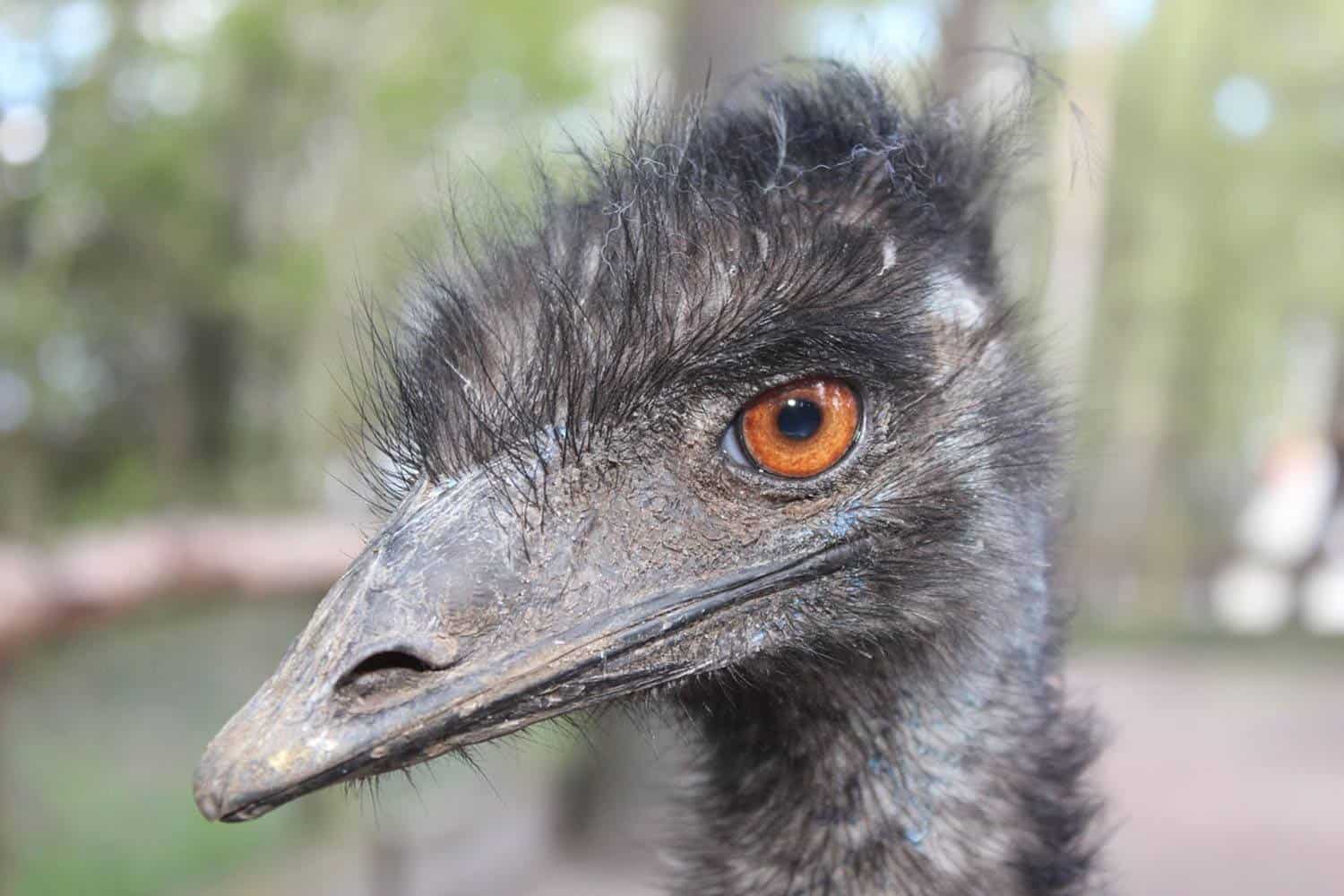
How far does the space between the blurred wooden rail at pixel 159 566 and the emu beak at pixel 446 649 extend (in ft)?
1.71

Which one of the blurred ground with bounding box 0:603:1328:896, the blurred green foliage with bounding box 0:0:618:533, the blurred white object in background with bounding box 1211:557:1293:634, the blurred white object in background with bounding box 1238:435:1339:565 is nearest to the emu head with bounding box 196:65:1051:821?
the blurred ground with bounding box 0:603:1328:896

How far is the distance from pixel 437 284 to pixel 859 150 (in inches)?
23.3

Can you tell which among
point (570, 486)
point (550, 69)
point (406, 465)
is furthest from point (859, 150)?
point (550, 69)

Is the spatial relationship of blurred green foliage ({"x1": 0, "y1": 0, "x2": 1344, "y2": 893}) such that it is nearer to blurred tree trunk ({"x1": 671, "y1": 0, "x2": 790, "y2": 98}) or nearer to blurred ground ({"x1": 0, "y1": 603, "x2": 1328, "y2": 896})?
blurred ground ({"x1": 0, "y1": 603, "x2": 1328, "y2": 896})

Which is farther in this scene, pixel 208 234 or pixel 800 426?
pixel 208 234

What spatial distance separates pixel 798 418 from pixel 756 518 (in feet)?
0.42

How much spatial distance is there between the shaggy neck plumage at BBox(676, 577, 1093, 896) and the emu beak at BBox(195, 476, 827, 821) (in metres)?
0.21

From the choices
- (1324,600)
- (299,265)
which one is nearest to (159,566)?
(299,265)

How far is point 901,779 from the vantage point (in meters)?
1.67

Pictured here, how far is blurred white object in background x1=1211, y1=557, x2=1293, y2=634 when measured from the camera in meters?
11.1

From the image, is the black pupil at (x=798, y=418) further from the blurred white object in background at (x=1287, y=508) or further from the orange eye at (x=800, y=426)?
the blurred white object in background at (x=1287, y=508)

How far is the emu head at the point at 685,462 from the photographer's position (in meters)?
1.41

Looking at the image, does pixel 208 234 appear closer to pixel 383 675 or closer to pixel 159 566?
pixel 159 566

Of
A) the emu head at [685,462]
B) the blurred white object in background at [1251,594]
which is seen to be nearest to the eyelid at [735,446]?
the emu head at [685,462]
